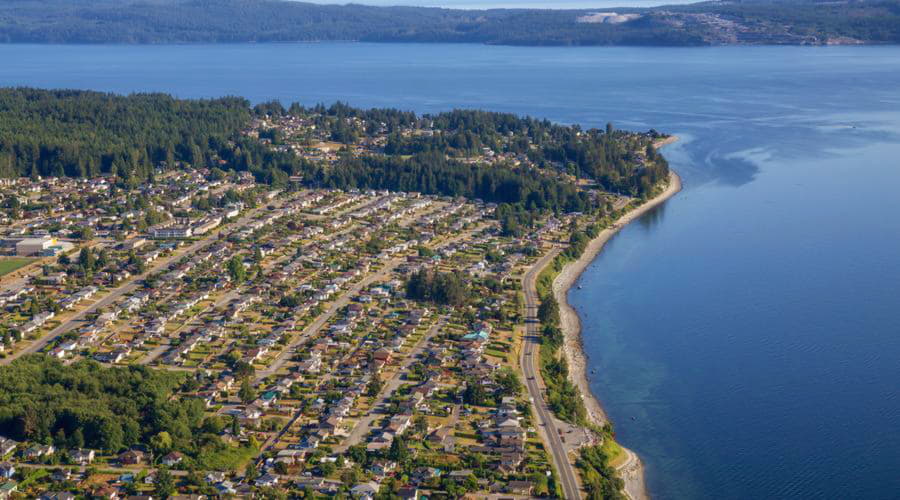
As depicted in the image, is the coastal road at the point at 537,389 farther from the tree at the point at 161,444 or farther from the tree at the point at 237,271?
the tree at the point at 237,271

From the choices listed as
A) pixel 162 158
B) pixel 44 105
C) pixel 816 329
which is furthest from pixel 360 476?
pixel 44 105

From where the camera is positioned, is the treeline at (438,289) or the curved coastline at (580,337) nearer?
the curved coastline at (580,337)

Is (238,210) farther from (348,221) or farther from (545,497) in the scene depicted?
(545,497)

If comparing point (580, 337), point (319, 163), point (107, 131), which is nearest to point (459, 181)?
point (319, 163)

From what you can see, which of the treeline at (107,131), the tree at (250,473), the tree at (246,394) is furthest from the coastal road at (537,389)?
the treeline at (107,131)

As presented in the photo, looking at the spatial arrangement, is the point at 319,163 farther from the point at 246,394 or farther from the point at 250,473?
the point at 250,473

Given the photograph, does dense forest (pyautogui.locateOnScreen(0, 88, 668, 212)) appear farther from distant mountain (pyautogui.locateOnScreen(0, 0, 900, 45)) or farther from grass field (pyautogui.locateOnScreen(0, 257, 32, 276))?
distant mountain (pyautogui.locateOnScreen(0, 0, 900, 45))
